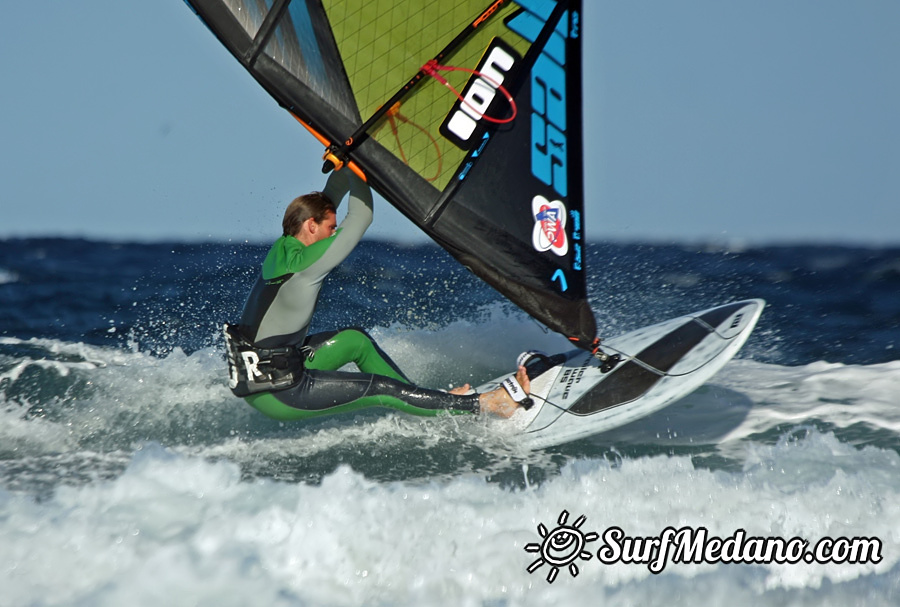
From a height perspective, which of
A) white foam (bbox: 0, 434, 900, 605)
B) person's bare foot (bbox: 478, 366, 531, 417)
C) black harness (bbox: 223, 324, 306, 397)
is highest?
black harness (bbox: 223, 324, 306, 397)

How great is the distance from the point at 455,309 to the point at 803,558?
425cm

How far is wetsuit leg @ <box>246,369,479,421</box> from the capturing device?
14.2 ft

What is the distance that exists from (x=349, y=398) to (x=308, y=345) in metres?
0.46

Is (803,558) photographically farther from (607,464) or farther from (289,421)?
(289,421)

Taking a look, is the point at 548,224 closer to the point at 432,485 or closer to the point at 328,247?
the point at 328,247

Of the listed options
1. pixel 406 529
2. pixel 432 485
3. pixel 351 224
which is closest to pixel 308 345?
pixel 351 224

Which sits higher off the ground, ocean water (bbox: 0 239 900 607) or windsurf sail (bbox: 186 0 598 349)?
windsurf sail (bbox: 186 0 598 349)

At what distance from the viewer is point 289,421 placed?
4578 millimetres

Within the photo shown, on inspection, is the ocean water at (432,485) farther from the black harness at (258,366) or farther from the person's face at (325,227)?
the person's face at (325,227)

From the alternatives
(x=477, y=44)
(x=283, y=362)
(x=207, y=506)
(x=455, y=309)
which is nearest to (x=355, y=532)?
(x=207, y=506)

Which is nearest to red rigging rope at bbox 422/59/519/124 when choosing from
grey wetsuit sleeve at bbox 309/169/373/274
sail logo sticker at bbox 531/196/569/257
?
sail logo sticker at bbox 531/196/569/257

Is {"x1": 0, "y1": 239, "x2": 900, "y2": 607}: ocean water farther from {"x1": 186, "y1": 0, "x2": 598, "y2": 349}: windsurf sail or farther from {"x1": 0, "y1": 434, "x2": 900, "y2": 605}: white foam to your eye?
{"x1": 186, "y1": 0, "x2": 598, "y2": 349}: windsurf sail

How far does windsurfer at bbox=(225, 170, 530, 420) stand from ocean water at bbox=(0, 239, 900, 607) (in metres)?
0.20

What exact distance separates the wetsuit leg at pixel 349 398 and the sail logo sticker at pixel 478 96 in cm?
143
